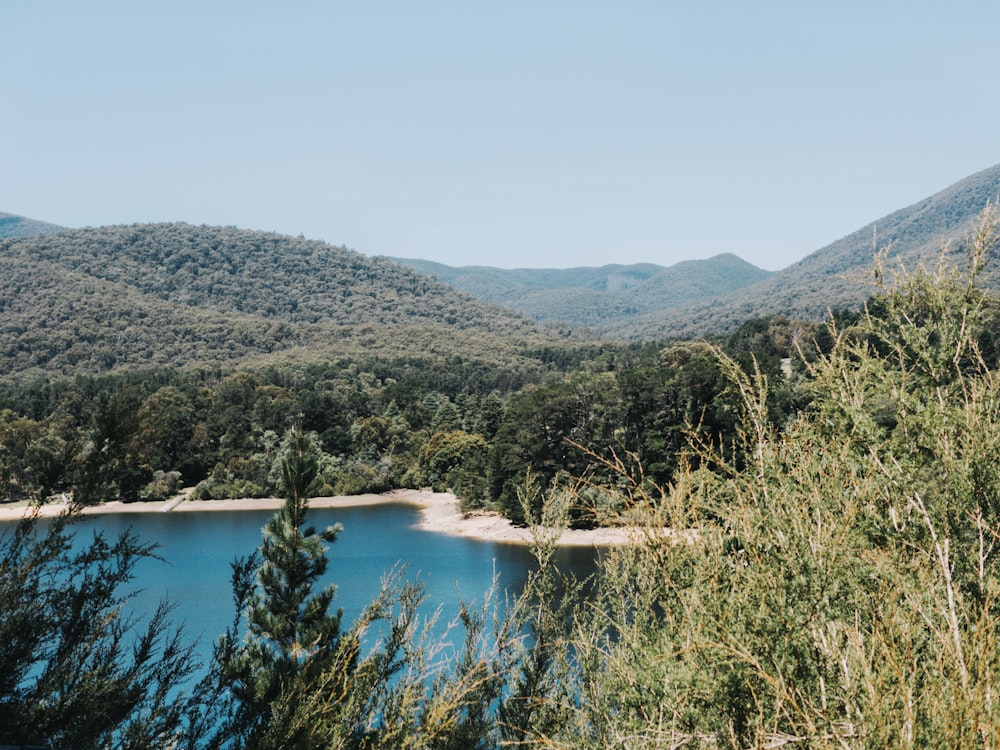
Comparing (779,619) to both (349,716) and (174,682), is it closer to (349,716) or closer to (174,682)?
(349,716)

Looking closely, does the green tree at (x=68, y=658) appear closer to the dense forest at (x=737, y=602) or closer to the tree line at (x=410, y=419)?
the dense forest at (x=737, y=602)

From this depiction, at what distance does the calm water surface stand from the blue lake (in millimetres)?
38

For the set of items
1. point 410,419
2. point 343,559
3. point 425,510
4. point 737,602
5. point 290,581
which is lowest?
point 425,510

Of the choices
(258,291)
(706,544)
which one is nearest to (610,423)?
(706,544)

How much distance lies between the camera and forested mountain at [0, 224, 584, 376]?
8705 centimetres

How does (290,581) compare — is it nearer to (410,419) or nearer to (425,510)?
(425,510)

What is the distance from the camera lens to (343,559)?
110 ft

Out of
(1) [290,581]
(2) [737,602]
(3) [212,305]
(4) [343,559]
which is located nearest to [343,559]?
(4) [343,559]

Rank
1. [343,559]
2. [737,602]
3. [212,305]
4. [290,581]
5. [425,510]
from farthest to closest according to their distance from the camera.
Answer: [212,305] < [425,510] < [343,559] < [290,581] < [737,602]

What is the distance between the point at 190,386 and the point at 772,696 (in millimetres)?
62665

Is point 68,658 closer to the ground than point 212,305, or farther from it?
closer to the ground

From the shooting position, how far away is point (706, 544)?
13.9 ft

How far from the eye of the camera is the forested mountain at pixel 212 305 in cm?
8705

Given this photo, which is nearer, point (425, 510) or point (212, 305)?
point (425, 510)
